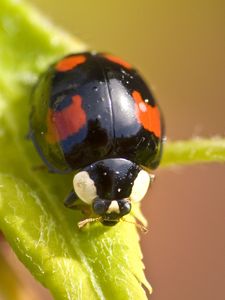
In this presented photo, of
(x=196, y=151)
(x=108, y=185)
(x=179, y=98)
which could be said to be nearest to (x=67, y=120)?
(x=108, y=185)

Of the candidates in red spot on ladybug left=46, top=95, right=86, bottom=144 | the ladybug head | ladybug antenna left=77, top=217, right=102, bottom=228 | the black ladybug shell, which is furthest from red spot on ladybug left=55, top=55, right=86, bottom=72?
ladybug antenna left=77, top=217, right=102, bottom=228

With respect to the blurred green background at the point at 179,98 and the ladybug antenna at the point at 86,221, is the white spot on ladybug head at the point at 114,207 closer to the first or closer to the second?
the ladybug antenna at the point at 86,221

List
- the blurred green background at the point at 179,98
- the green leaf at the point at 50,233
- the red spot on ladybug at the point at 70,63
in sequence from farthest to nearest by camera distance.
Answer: the blurred green background at the point at 179,98 → the red spot on ladybug at the point at 70,63 → the green leaf at the point at 50,233

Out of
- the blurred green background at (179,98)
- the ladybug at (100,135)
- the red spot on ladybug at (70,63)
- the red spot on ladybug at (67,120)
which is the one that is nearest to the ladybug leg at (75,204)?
the ladybug at (100,135)

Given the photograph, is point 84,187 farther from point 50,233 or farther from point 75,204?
point 50,233

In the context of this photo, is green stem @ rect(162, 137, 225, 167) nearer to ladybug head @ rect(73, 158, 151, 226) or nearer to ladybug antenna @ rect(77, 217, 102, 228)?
ladybug head @ rect(73, 158, 151, 226)
